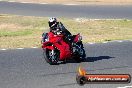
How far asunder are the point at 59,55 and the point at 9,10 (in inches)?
816

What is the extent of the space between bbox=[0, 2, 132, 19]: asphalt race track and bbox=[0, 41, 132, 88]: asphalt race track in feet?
45.8

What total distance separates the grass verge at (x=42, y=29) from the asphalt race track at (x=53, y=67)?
2.45 meters

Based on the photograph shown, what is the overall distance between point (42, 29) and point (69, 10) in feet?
30.9

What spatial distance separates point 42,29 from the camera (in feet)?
92.4

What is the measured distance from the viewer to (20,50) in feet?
66.2

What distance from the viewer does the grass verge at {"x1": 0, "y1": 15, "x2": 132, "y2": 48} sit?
76.4ft

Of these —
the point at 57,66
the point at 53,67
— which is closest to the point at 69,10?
the point at 57,66

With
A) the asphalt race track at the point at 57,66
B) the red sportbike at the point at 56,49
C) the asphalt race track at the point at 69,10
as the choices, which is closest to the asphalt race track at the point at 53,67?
the asphalt race track at the point at 57,66

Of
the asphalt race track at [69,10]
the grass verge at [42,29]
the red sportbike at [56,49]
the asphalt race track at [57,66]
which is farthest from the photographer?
the asphalt race track at [69,10]

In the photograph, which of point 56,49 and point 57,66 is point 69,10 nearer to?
point 56,49

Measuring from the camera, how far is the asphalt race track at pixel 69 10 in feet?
115

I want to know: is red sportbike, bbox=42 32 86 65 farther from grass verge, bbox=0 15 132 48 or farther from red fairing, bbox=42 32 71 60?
grass verge, bbox=0 15 132 48

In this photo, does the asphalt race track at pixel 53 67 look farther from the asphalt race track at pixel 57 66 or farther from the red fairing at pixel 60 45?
the red fairing at pixel 60 45

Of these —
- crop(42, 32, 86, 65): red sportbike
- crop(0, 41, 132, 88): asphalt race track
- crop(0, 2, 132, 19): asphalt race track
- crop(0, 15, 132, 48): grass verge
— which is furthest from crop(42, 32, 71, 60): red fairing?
crop(0, 2, 132, 19): asphalt race track
